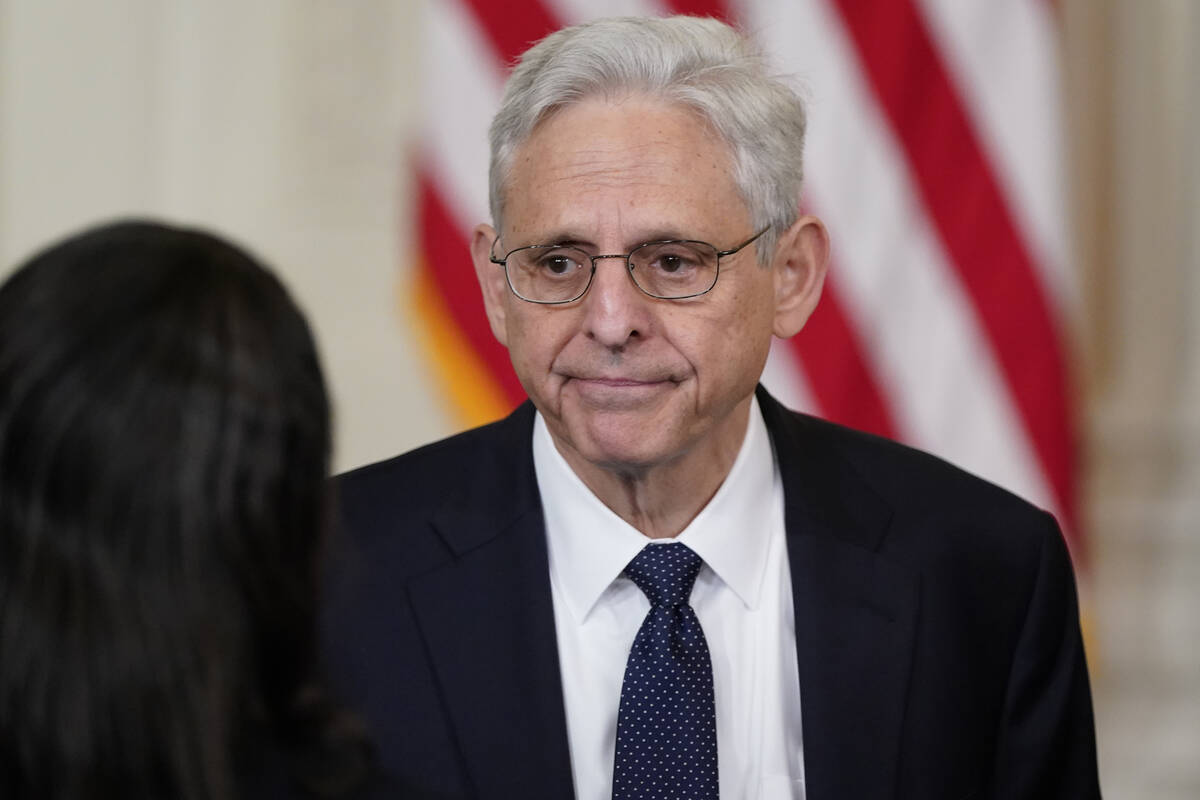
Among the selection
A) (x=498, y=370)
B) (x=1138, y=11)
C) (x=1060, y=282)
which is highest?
(x=1138, y=11)

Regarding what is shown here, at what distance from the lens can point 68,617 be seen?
105 cm

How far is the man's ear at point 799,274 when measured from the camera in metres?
2.18

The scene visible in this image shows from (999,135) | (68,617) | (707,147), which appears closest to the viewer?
(68,617)

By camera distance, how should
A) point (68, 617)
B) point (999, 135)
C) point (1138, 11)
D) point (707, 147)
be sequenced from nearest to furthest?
point (68, 617)
point (707, 147)
point (999, 135)
point (1138, 11)

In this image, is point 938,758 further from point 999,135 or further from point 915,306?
point 999,135

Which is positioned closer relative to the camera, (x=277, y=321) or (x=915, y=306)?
(x=277, y=321)

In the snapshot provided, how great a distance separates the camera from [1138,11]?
145 inches

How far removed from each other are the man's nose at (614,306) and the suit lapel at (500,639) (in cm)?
28

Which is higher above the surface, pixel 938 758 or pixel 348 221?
pixel 348 221

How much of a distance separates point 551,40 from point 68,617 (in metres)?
1.27

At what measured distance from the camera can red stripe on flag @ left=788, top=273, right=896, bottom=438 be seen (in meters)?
3.41

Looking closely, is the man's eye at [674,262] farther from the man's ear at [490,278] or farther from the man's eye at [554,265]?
the man's ear at [490,278]

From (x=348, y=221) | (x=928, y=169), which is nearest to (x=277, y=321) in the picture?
(x=928, y=169)

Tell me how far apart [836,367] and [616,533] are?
1489 mm
